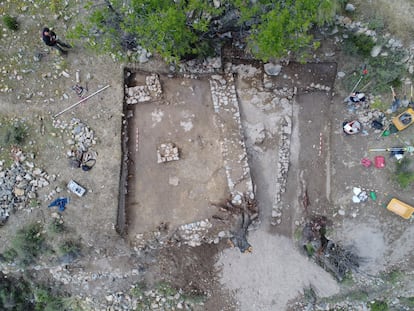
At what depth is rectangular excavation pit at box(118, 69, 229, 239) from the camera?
13445 mm

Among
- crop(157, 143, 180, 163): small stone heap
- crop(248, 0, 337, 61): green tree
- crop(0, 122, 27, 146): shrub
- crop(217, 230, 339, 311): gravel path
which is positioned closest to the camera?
crop(248, 0, 337, 61): green tree

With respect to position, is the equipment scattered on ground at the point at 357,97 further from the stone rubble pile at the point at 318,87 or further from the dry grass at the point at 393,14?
the dry grass at the point at 393,14

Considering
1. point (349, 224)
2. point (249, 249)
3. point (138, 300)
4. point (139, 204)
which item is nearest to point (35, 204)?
point (139, 204)

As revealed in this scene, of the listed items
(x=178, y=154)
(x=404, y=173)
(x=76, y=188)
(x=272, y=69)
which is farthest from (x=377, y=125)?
(x=76, y=188)

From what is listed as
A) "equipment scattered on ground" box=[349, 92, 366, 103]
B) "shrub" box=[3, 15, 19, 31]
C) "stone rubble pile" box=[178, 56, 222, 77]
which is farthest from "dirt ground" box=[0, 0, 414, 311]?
"stone rubble pile" box=[178, 56, 222, 77]

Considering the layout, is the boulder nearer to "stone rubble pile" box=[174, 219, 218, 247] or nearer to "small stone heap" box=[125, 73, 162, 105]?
"small stone heap" box=[125, 73, 162, 105]

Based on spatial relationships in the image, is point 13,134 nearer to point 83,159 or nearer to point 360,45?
point 83,159

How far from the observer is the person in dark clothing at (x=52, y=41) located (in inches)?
468

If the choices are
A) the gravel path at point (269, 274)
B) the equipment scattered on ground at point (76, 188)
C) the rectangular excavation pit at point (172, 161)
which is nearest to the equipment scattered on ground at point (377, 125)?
the gravel path at point (269, 274)

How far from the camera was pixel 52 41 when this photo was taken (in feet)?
39.4

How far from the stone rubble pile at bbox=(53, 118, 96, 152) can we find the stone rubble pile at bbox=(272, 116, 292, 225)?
22.2 ft

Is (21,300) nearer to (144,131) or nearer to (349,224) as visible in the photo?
(144,131)

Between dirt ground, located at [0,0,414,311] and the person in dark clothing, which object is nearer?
the person in dark clothing

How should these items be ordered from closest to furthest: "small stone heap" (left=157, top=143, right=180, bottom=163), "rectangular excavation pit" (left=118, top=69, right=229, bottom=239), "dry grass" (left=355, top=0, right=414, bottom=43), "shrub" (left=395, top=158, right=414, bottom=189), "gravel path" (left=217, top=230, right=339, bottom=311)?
"dry grass" (left=355, top=0, right=414, bottom=43) < "shrub" (left=395, top=158, right=414, bottom=189) < "small stone heap" (left=157, top=143, right=180, bottom=163) < "rectangular excavation pit" (left=118, top=69, right=229, bottom=239) < "gravel path" (left=217, top=230, right=339, bottom=311)
